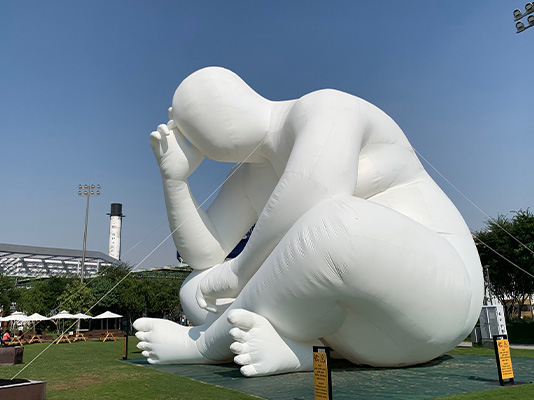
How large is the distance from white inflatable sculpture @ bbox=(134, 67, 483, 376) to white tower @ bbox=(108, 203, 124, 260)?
82.1m

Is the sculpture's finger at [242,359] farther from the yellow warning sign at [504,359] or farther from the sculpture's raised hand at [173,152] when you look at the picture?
the sculpture's raised hand at [173,152]

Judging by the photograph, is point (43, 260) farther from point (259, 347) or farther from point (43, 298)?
point (259, 347)

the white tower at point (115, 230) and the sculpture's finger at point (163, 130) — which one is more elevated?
the white tower at point (115, 230)

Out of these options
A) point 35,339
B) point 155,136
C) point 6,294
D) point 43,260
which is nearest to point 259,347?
point 155,136

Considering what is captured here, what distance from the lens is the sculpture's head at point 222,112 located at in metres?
8.36

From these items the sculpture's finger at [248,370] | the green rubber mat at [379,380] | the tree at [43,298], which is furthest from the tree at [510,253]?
the tree at [43,298]

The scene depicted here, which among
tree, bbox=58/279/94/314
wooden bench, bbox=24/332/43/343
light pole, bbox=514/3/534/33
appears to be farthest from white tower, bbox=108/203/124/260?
light pole, bbox=514/3/534/33

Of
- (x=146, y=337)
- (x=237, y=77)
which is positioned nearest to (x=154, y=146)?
(x=237, y=77)

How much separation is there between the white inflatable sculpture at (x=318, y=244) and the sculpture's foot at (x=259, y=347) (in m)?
0.02

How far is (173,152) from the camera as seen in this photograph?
9172 millimetres

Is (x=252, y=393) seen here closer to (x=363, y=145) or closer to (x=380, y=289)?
(x=380, y=289)

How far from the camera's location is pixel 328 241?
5.90 metres

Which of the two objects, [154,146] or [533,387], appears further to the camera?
[154,146]

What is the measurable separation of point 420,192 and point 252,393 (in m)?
4.36
